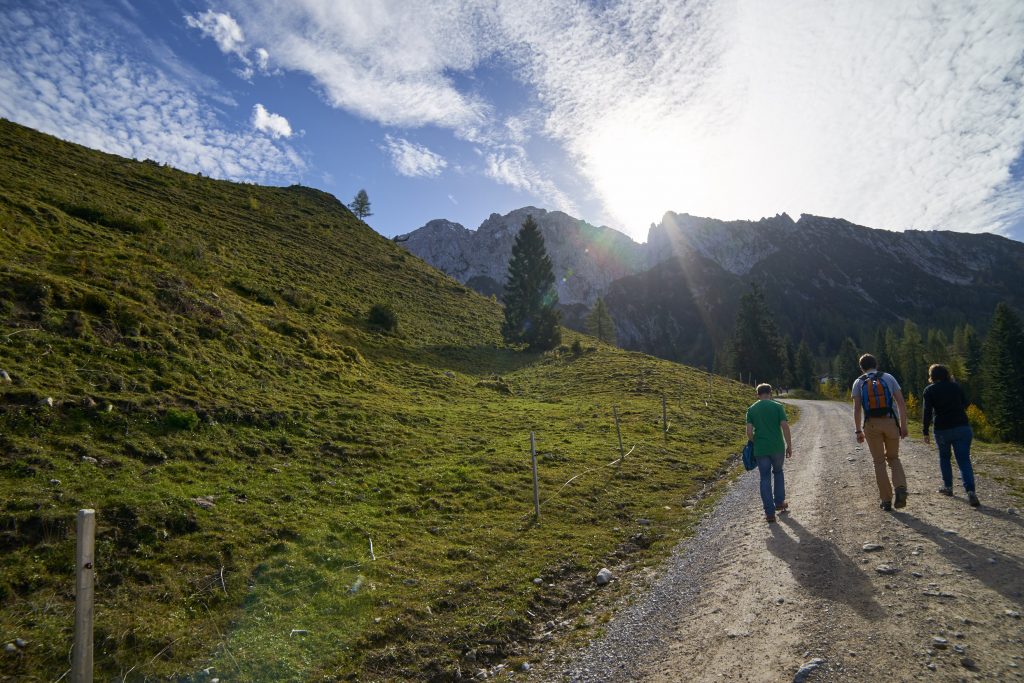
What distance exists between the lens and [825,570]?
792 centimetres

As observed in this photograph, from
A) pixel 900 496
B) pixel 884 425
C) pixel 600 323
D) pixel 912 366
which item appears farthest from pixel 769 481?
pixel 912 366

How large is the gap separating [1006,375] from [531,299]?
5803cm

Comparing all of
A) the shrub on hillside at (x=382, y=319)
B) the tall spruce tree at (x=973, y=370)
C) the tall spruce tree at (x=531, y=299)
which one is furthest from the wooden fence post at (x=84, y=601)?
the tall spruce tree at (x=973, y=370)

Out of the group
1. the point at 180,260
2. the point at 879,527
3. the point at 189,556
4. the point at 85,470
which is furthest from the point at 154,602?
the point at 180,260

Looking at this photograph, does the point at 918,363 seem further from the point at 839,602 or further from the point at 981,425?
the point at 839,602

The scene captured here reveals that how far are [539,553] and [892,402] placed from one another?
873 centimetres

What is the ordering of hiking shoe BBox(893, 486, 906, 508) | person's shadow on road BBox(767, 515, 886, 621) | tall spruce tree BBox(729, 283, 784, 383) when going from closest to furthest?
person's shadow on road BBox(767, 515, 886, 621)
hiking shoe BBox(893, 486, 906, 508)
tall spruce tree BBox(729, 283, 784, 383)

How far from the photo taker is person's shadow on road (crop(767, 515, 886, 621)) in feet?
22.1

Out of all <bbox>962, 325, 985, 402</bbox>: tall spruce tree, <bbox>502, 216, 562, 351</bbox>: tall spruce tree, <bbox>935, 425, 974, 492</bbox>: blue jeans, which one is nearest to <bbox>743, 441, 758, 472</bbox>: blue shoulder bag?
<bbox>935, 425, 974, 492</bbox>: blue jeans

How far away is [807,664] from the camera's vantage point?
551cm

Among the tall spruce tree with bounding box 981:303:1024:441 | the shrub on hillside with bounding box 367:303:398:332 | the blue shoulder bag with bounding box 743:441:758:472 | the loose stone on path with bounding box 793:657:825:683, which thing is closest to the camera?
the loose stone on path with bounding box 793:657:825:683

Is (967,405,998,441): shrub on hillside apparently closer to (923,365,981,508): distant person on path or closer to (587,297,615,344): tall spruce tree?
(587,297,615,344): tall spruce tree

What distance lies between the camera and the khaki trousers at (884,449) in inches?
403

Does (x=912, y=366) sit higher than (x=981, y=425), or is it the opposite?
(x=912, y=366)
